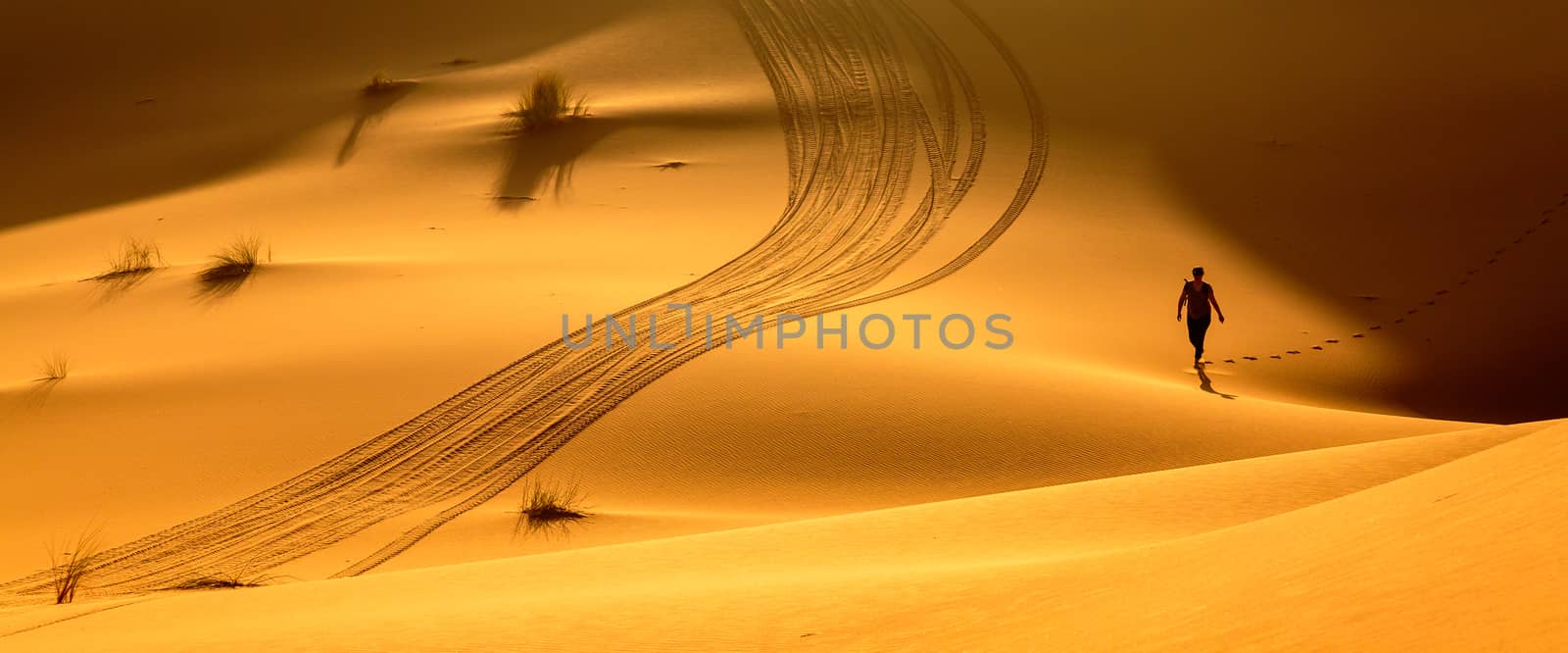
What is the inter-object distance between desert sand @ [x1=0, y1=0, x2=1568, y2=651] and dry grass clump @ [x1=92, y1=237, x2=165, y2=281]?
0.56 ft

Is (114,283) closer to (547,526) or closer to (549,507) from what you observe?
(549,507)

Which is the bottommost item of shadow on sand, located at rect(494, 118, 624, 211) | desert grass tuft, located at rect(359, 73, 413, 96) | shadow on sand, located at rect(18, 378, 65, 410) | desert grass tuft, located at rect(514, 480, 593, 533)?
desert grass tuft, located at rect(514, 480, 593, 533)

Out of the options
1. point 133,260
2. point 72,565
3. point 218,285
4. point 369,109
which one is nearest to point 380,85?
point 369,109

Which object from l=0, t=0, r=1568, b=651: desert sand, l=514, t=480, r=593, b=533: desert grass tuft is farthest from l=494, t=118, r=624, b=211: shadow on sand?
l=514, t=480, r=593, b=533: desert grass tuft

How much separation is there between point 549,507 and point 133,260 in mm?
7088

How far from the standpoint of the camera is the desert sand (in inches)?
188

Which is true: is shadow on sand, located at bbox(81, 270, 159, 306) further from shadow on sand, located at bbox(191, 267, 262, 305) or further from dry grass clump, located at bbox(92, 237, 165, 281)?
shadow on sand, located at bbox(191, 267, 262, 305)

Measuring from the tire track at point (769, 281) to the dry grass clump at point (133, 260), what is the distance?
488cm

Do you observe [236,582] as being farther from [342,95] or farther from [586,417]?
[342,95]

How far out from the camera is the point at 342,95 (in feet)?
58.9

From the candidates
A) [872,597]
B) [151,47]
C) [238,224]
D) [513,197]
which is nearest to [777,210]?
[513,197]

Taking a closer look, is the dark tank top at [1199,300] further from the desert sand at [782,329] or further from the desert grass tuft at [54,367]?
the desert grass tuft at [54,367]

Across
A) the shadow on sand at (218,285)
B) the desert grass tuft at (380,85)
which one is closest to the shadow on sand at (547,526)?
the shadow on sand at (218,285)

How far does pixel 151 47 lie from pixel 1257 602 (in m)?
21.0
